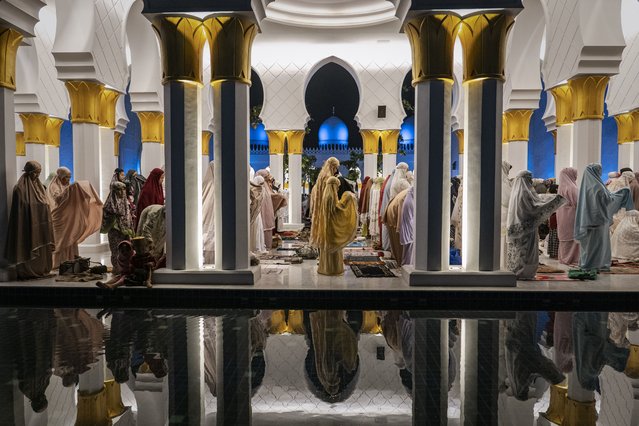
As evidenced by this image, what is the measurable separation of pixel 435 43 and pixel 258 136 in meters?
15.2

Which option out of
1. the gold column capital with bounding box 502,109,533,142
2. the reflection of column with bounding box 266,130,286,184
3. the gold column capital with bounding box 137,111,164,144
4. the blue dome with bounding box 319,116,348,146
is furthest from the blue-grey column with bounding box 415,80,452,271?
the blue dome with bounding box 319,116,348,146

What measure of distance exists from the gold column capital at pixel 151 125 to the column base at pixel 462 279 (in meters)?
7.11

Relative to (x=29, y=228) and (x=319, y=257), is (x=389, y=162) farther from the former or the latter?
(x=29, y=228)

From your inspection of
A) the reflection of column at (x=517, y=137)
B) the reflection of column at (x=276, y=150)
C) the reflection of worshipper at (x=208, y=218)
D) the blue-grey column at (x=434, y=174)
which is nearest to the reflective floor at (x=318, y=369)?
the blue-grey column at (x=434, y=174)

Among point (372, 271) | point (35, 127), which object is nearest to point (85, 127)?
point (35, 127)

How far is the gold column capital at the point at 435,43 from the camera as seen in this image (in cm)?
490

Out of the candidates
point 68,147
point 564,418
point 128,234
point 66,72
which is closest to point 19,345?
point 128,234

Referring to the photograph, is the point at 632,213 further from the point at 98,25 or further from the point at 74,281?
the point at 98,25

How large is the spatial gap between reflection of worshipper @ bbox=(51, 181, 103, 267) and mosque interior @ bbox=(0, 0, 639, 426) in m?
0.02

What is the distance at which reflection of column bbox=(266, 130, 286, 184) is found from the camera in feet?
39.4

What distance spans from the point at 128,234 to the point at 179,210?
2.81 ft

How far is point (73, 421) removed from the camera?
7.77 ft

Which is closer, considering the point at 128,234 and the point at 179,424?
the point at 179,424

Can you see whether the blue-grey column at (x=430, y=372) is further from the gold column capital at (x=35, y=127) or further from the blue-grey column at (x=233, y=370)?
the gold column capital at (x=35, y=127)
